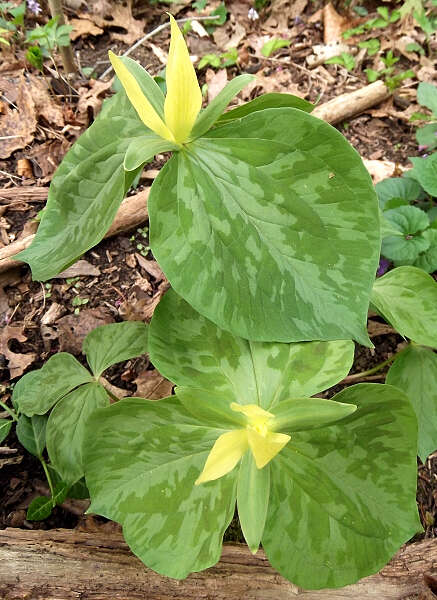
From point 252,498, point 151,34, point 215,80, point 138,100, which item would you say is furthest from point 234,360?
point 151,34

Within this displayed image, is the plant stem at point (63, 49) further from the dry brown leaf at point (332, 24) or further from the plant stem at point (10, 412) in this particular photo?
the plant stem at point (10, 412)

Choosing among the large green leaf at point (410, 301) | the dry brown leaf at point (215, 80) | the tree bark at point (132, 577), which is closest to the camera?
the tree bark at point (132, 577)

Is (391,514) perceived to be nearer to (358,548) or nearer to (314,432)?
(358,548)

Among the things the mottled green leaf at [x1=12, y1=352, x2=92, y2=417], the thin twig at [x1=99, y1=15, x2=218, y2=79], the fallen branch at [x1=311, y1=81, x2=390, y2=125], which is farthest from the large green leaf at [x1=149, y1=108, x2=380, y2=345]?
the thin twig at [x1=99, y1=15, x2=218, y2=79]

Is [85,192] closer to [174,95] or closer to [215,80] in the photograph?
[174,95]

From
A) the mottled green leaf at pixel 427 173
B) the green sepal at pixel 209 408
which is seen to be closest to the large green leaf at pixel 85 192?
the green sepal at pixel 209 408
